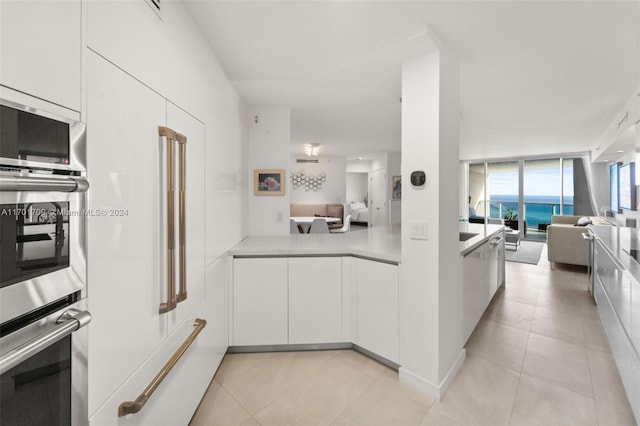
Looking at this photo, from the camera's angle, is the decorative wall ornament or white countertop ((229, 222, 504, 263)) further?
the decorative wall ornament

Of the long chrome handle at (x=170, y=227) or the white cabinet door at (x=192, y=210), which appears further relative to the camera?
the white cabinet door at (x=192, y=210)

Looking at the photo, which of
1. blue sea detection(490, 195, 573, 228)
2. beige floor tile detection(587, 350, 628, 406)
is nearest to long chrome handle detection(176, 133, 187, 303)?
beige floor tile detection(587, 350, 628, 406)

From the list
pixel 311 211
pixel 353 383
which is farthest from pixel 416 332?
pixel 311 211

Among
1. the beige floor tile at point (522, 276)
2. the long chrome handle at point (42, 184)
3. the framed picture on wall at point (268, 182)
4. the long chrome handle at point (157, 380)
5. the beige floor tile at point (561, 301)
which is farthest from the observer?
the beige floor tile at point (522, 276)

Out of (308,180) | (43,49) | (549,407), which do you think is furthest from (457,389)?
(308,180)

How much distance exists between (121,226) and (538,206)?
9.86 meters

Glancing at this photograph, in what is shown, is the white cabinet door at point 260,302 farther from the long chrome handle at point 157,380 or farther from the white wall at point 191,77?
the long chrome handle at point 157,380

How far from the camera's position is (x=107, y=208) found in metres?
0.96

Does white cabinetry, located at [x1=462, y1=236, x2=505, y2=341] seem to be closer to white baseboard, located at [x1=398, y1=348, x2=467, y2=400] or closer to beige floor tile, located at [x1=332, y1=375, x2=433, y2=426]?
white baseboard, located at [x1=398, y1=348, x2=467, y2=400]

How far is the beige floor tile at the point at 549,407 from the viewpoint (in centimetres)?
166

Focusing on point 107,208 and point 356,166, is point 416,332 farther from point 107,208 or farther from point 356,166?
point 356,166

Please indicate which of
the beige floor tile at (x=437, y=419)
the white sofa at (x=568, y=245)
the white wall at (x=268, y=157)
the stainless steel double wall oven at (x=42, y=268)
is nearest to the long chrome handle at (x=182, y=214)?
the stainless steel double wall oven at (x=42, y=268)

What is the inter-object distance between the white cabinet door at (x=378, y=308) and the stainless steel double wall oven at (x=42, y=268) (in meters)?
1.74

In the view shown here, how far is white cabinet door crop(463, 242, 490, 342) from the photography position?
93.0 inches
